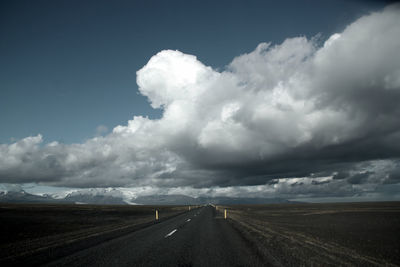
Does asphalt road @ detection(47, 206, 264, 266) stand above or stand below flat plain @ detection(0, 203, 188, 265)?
above

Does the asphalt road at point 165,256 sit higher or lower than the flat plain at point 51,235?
higher

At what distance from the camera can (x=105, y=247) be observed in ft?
33.3

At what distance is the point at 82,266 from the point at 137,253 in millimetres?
2061

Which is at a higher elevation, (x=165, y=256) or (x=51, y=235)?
(x=165, y=256)

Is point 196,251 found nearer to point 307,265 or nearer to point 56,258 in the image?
point 307,265

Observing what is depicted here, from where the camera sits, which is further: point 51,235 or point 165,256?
point 51,235

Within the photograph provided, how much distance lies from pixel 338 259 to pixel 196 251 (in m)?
5.21

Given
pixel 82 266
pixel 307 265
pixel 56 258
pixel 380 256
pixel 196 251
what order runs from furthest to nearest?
pixel 380 256 → pixel 196 251 → pixel 56 258 → pixel 307 265 → pixel 82 266

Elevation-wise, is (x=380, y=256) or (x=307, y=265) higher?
(x=307, y=265)

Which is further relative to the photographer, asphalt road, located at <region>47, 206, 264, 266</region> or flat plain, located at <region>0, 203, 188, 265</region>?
flat plain, located at <region>0, 203, 188, 265</region>

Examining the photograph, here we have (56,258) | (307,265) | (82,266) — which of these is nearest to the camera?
(82,266)

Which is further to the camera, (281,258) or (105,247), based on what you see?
(105,247)

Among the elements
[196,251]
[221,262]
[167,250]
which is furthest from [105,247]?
[221,262]

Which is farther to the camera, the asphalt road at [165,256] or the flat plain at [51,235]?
the flat plain at [51,235]
